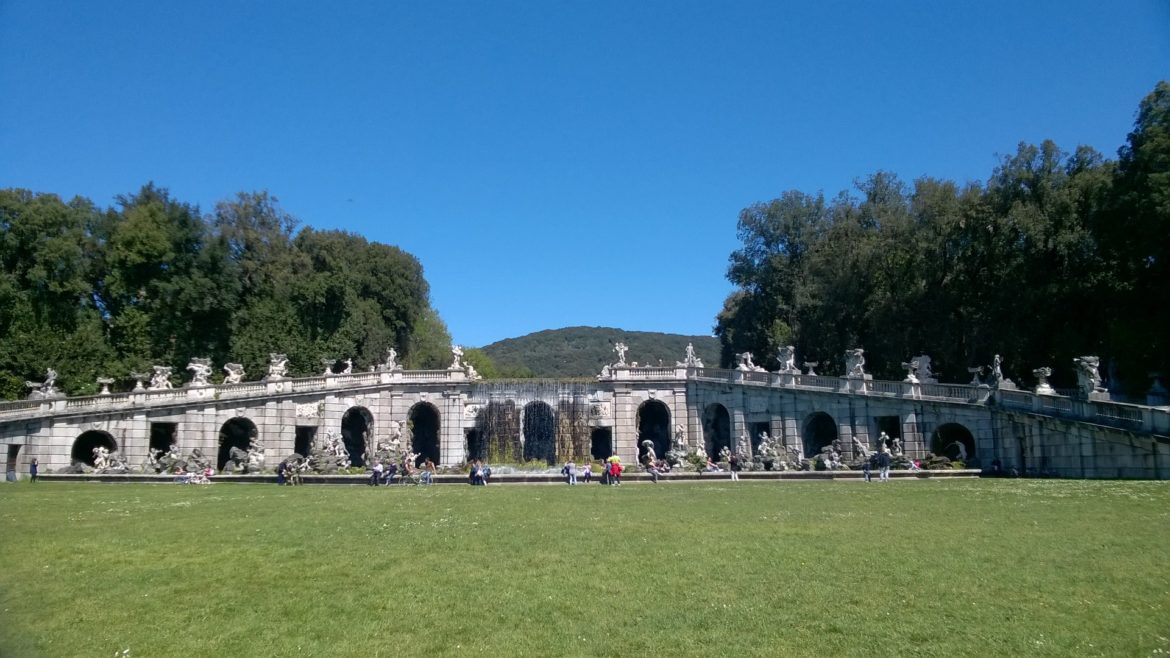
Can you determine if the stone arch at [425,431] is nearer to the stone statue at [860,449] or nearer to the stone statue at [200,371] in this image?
the stone statue at [200,371]

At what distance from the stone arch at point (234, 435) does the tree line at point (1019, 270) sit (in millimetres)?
36459

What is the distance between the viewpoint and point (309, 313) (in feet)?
208

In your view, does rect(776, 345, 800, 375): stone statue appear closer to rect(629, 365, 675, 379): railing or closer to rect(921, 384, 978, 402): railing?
rect(629, 365, 675, 379): railing

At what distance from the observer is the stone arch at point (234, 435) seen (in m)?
55.9

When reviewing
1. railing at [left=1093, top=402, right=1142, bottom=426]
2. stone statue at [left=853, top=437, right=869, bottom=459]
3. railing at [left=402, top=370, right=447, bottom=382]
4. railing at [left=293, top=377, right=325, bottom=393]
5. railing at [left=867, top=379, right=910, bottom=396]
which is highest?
railing at [left=402, top=370, right=447, bottom=382]

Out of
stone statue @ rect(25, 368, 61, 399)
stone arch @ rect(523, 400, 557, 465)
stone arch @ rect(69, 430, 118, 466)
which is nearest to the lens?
stone statue @ rect(25, 368, 61, 399)

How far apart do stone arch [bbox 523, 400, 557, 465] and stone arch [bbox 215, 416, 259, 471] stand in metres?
16.6

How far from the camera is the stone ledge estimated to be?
1431 inches

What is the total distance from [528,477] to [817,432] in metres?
23.8

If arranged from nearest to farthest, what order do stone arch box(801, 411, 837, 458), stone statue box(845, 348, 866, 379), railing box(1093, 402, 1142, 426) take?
railing box(1093, 402, 1142, 426), stone statue box(845, 348, 866, 379), stone arch box(801, 411, 837, 458)

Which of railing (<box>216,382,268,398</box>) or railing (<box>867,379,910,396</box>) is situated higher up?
railing (<box>216,382,268,398</box>)

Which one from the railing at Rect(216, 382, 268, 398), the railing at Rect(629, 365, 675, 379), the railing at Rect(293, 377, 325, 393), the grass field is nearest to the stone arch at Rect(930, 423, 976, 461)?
the railing at Rect(629, 365, 675, 379)

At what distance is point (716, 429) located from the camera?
57.4m

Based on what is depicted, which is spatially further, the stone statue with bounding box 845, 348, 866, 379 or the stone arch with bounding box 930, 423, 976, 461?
the stone statue with bounding box 845, 348, 866, 379
